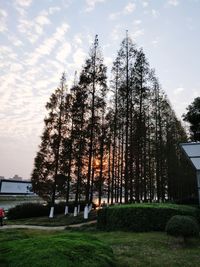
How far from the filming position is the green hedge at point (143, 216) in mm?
16531

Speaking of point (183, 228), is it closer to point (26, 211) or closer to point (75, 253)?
point (75, 253)

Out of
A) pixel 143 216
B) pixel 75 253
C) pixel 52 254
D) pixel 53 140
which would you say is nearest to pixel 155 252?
pixel 143 216

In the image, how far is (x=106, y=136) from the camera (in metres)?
34.1

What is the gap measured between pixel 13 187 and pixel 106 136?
108ft

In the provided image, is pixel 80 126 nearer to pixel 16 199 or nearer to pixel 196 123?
pixel 196 123

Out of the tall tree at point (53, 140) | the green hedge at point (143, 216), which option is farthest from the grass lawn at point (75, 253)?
the tall tree at point (53, 140)

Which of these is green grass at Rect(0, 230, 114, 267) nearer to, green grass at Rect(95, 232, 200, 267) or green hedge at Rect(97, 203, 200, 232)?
green grass at Rect(95, 232, 200, 267)

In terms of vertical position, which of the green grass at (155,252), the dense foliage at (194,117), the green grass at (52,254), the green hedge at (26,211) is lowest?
the green grass at (155,252)

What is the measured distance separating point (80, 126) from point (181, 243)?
20.2 metres

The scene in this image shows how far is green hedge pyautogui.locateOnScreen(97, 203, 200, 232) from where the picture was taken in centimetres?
1653

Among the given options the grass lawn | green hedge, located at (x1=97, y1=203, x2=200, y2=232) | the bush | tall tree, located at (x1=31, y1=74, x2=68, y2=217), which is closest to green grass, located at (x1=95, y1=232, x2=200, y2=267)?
the grass lawn

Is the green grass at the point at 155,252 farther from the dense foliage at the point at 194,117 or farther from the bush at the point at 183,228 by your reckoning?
the dense foliage at the point at 194,117

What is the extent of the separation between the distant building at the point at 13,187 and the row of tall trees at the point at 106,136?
23.4 m

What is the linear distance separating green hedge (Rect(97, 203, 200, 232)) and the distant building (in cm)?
4146
